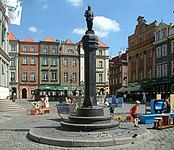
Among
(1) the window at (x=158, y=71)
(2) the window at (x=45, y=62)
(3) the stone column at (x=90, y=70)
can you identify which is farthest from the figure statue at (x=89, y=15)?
(2) the window at (x=45, y=62)

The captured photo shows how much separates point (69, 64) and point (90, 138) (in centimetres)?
6158

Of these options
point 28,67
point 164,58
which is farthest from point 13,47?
point 164,58

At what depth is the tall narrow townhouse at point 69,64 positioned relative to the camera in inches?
2830

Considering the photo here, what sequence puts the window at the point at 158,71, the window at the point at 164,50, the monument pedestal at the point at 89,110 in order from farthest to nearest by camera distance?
1. the window at the point at 158,71
2. the window at the point at 164,50
3. the monument pedestal at the point at 89,110

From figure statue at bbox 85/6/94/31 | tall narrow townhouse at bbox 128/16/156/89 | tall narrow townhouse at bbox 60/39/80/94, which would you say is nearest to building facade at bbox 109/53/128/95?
tall narrow townhouse at bbox 60/39/80/94

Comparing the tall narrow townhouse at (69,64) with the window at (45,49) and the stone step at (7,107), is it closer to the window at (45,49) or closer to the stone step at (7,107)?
the window at (45,49)

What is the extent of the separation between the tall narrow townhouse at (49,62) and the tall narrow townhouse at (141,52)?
17.6 meters

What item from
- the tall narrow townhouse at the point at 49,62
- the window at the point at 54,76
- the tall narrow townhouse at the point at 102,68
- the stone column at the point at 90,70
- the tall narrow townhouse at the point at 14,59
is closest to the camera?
the stone column at the point at 90,70

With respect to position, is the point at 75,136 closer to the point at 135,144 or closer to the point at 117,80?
the point at 135,144

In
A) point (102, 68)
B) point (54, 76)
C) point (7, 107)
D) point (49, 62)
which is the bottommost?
point (7, 107)

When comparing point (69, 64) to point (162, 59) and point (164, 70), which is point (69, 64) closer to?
point (162, 59)

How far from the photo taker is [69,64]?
236 feet

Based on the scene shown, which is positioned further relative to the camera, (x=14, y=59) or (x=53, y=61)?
(x=53, y=61)

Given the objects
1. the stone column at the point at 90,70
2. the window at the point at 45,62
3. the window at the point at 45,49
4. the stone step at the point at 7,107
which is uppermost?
the window at the point at 45,49
